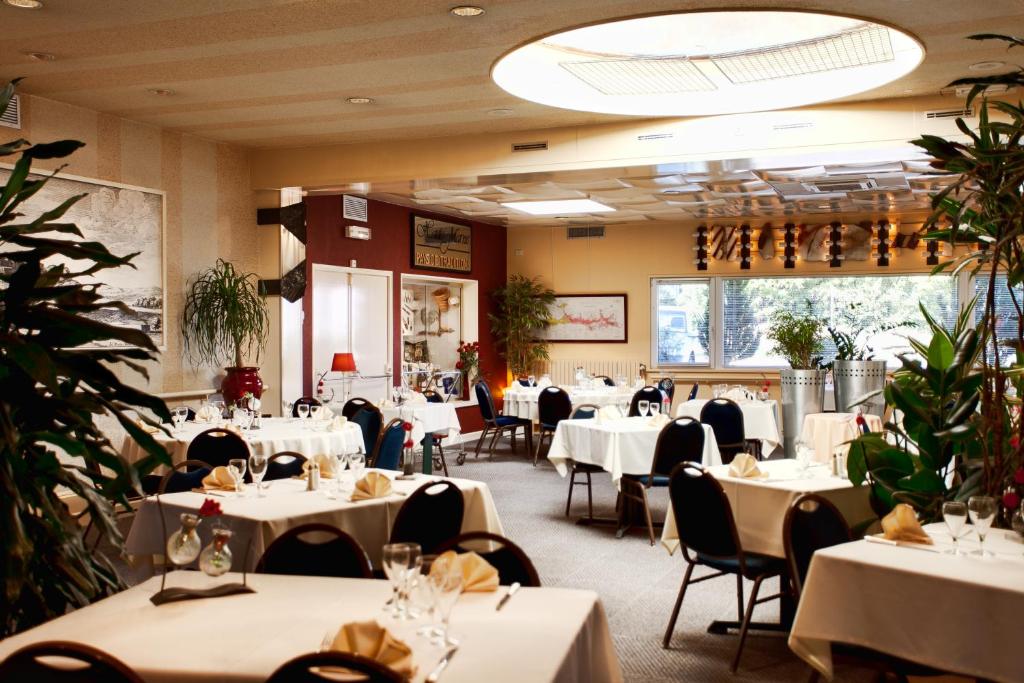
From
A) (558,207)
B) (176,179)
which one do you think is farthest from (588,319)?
(176,179)

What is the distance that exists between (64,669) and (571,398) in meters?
9.73

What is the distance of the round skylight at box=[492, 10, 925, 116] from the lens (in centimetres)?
691

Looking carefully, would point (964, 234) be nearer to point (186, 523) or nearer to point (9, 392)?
point (186, 523)

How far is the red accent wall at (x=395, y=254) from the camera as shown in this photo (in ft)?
35.1

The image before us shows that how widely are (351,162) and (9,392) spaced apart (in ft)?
22.6

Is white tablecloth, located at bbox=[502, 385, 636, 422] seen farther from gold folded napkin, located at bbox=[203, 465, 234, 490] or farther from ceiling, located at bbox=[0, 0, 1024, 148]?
gold folded napkin, located at bbox=[203, 465, 234, 490]

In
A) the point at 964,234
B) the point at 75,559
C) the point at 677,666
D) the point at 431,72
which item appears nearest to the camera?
the point at 75,559

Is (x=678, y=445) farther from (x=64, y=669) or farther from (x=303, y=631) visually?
(x=64, y=669)

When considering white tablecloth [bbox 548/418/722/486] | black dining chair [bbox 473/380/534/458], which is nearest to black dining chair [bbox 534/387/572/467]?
black dining chair [bbox 473/380/534/458]

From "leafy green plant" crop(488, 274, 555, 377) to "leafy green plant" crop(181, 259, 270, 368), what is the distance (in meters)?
5.51

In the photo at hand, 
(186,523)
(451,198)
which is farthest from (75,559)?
(451,198)

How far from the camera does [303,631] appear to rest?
2664mm

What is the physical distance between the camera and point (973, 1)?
536cm

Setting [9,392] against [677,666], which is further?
[677,666]
